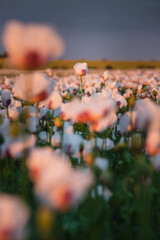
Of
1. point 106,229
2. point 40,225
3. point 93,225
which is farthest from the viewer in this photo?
point 106,229

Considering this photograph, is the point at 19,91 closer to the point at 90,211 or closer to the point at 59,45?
the point at 59,45

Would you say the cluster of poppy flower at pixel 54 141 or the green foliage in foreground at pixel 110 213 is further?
the green foliage in foreground at pixel 110 213

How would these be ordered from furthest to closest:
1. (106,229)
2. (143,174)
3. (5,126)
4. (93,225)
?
(5,126)
(106,229)
(143,174)
(93,225)

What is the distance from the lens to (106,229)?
3.99 feet

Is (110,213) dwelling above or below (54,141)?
below

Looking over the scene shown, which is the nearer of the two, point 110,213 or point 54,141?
point 110,213

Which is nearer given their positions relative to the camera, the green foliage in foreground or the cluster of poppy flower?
the cluster of poppy flower

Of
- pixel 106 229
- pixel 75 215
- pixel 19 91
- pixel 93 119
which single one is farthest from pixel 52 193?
pixel 19 91

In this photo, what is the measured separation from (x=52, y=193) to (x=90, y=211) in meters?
0.56

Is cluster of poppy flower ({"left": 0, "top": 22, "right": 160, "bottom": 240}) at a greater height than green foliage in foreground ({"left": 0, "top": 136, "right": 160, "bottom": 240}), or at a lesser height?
greater

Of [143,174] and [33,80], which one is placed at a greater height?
[33,80]

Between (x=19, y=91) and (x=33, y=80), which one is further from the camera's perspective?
(x=19, y=91)

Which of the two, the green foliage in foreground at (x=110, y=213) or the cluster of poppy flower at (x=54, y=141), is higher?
the cluster of poppy flower at (x=54, y=141)

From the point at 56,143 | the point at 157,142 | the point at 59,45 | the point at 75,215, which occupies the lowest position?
the point at 75,215
